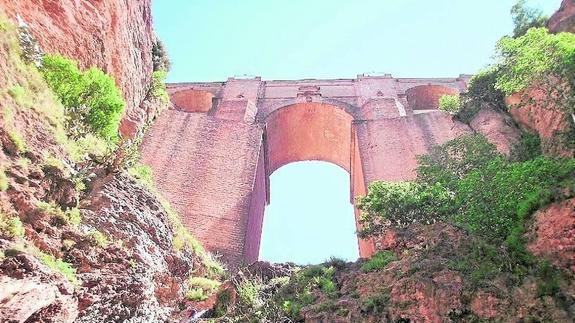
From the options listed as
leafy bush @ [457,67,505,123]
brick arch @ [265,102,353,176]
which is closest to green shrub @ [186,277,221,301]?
leafy bush @ [457,67,505,123]

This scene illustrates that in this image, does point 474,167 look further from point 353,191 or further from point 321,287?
point 353,191

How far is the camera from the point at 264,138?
67.1 feet

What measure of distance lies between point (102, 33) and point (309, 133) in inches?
467

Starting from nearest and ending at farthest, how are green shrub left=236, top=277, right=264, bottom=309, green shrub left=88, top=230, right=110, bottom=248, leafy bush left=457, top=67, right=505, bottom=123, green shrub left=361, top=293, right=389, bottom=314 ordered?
green shrub left=88, top=230, right=110, bottom=248
green shrub left=361, top=293, right=389, bottom=314
green shrub left=236, top=277, right=264, bottom=309
leafy bush left=457, top=67, right=505, bottom=123

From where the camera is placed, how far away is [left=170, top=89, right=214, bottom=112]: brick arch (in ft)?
79.6

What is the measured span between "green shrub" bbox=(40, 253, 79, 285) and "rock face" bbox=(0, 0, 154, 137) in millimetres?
5278

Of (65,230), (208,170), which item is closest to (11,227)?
(65,230)

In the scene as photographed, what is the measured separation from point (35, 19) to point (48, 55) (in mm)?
913

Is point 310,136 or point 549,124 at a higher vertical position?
point 310,136

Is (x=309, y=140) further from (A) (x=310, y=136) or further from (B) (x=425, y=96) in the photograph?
(B) (x=425, y=96)

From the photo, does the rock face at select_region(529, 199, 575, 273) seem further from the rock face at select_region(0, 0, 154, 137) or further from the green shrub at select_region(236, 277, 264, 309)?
the rock face at select_region(0, 0, 154, 137)

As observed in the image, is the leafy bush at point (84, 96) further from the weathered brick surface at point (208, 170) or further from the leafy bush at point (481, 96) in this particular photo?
the leafy bush at point (481, 96)

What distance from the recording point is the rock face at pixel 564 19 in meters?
14.7

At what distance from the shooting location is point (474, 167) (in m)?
10.9
